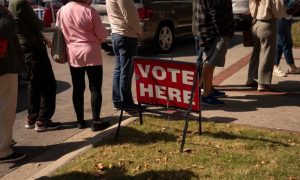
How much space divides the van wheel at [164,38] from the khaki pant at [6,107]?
6409 millimetres

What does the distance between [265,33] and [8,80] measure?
3.84 m

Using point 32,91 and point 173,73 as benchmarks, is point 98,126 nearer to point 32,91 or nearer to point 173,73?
point 32,91

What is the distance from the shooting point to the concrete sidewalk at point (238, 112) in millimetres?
4859

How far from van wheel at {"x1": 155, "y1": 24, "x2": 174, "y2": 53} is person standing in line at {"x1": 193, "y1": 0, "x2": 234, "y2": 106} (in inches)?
184

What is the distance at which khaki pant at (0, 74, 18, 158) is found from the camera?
4.79m

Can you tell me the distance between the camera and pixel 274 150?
4750mm

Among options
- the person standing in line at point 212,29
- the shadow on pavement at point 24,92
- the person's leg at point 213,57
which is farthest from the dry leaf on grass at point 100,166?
the shadow on pavement at point 24,92

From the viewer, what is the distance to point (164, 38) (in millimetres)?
11203

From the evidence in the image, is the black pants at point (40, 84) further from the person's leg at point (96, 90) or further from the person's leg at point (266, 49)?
the person's leg at point (266, 49)

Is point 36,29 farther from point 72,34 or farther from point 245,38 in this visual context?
point 245,38

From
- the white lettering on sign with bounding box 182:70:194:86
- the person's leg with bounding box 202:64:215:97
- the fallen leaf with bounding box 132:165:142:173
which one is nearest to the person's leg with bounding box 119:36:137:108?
the person's leg with bounding box 202:64:215:97

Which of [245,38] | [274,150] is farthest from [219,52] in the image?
[274,150]

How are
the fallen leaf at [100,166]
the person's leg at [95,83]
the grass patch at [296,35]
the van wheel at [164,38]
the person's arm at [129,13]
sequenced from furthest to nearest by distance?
the grass patch at [296,35]
the van wheel at [164,38]
the person's arm at [129,13]
the person's leg at [95,83]
the fallen leaf at [100,166]

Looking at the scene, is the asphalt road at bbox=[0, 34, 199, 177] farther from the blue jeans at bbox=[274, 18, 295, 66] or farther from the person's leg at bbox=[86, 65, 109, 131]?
the blue jeans at bbox=[274, 18, 295, 66]
